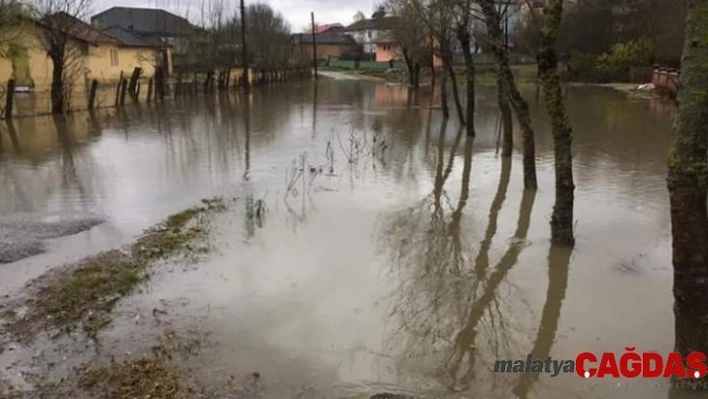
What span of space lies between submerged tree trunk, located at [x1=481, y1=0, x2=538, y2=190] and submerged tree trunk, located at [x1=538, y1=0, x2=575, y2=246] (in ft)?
8.77

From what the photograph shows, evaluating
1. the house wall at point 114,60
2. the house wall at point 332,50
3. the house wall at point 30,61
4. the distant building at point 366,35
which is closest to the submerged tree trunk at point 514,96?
the house wall at point 30,61

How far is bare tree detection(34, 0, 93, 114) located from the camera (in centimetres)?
2422

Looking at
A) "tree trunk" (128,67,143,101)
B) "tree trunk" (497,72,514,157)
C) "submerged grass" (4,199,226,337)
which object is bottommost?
"submerged grass" (4,199,226,337)

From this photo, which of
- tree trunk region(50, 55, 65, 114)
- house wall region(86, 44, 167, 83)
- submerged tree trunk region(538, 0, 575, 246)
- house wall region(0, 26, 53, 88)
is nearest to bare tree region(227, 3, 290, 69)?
house wall region(86, 44, 167, 83)

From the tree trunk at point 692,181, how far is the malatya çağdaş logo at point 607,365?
469 mm

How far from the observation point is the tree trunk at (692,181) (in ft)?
12.4

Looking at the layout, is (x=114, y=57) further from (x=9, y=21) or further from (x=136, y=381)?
(x=136, y=381)

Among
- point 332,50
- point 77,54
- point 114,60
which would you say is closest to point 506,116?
point 77,54

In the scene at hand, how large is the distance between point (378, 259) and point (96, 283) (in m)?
2.98

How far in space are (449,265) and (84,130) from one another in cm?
1577

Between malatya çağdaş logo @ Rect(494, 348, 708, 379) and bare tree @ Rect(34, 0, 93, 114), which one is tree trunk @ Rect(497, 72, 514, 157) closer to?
malatya çağdaş logo @ Rect(494, 348, 708, 379)

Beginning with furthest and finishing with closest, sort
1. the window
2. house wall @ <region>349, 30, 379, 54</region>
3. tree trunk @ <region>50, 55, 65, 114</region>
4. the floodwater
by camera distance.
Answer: house wall @ <region>349, 30, 379, 54</region> < the window < tree trunk @ <region>50, 55, 65, 114</region> < the floodwater

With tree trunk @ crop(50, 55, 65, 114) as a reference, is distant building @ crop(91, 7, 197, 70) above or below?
above

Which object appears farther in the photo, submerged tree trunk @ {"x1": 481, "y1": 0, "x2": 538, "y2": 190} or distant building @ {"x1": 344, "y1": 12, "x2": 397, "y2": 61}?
distant building @ {"x1": 344, "y1": 12, "x2": 397, "y2": 61}
